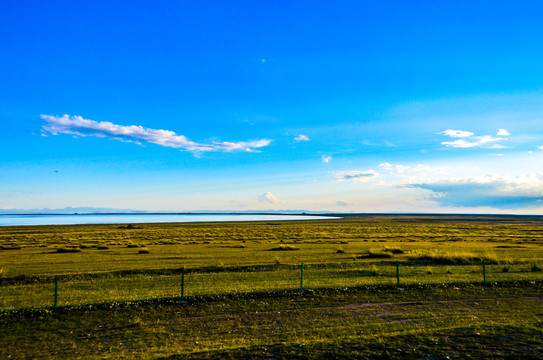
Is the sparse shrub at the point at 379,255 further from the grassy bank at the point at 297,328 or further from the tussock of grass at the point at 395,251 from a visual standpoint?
the grassy bank at the point at 297,328

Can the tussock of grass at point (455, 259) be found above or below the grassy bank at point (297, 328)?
below

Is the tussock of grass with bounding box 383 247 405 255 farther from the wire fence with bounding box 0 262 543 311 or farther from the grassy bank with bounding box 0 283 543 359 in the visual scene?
the grassy bank with bounding box 0 283 543 359

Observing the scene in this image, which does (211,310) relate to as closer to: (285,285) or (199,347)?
(199,347)

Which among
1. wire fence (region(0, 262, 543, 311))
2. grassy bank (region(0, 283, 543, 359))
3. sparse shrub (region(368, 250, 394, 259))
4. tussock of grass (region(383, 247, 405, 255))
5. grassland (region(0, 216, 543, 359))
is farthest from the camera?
tussock of grass (region(383, 247, 405, 255))

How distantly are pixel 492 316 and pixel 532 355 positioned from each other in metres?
4.66

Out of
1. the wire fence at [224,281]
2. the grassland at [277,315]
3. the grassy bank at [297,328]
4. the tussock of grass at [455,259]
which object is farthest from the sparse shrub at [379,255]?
the grassy bank at [297,328]

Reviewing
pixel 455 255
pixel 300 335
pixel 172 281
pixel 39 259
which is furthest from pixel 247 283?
pixel 39 259

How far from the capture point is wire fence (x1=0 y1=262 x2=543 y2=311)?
59.2 feet

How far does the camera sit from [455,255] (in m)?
32.7

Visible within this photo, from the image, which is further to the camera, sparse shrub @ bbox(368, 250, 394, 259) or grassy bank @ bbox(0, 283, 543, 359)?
sparse shrub @ bbox(368, 250, 394, 259)

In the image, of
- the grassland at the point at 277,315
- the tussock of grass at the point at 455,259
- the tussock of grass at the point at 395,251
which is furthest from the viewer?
the tussock of grass at the point at 395,251

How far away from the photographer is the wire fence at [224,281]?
18.0 metres

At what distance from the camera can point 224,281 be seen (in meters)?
22.1

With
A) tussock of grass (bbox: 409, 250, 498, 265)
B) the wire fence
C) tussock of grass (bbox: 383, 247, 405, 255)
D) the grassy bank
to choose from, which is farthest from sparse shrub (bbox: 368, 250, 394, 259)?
the grassy bank
